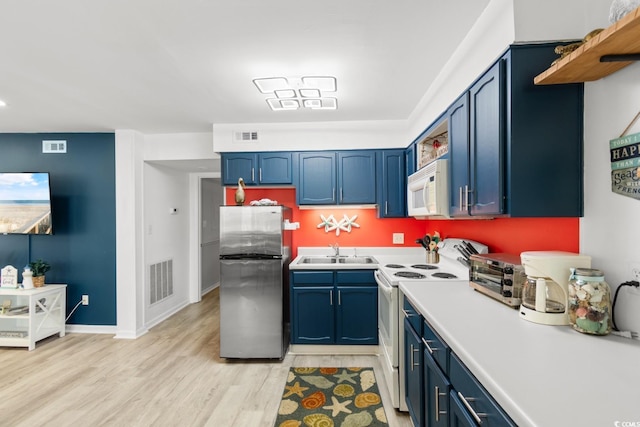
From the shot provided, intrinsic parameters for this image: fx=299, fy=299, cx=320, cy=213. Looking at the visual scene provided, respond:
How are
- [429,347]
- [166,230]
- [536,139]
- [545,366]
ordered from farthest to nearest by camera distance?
[166,230], [429,347], [536,139], [545,366]

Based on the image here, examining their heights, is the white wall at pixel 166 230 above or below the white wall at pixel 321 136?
below

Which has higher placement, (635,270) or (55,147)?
(55,147)

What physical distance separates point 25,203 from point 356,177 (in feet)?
12.3

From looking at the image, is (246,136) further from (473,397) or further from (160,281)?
(473,397)

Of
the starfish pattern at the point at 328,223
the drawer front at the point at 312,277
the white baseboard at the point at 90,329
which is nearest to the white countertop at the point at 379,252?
the starfish pattern at the point at 328,223

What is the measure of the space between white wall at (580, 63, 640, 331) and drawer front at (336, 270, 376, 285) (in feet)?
6.18

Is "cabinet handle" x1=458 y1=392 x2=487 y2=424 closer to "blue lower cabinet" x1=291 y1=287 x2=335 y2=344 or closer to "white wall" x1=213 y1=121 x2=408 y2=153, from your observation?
"blue lower cabinet" x1=291 y1=287 x2=335 y2=344

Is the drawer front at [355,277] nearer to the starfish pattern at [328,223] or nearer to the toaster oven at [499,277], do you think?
the starfish pattern at [328,223]

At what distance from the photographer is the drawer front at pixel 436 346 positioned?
129 centimetres

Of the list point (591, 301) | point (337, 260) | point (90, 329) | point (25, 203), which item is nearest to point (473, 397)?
point (591, 301)

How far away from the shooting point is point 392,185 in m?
3.34

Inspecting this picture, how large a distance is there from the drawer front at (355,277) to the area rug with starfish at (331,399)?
2.60ft

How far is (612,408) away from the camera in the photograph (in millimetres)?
744

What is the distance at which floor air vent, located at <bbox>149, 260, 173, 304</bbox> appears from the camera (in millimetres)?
3900
